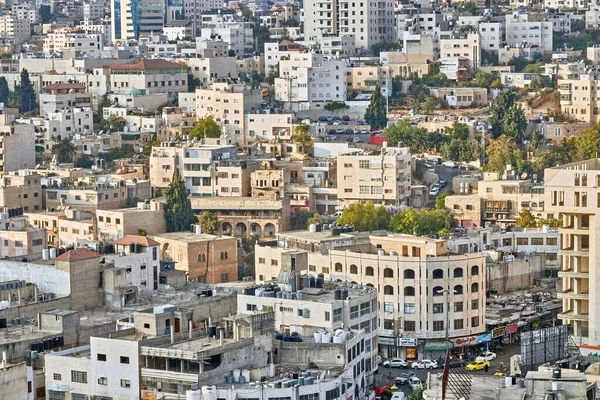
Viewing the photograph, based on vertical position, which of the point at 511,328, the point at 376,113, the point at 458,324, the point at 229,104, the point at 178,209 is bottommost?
the point at 511,328

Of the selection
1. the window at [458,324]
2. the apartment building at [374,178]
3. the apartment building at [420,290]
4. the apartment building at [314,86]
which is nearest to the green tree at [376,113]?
the apartment building at [314,86]

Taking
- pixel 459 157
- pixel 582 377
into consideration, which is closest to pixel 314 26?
pixel 459 157

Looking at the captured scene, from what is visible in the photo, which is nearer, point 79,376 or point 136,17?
point 79,376

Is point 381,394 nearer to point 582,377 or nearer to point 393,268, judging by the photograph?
point 393,268

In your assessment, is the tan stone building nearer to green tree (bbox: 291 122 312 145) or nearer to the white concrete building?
green tree (bbox: 291 122 312 145)

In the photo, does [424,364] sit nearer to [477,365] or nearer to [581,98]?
[477,365]

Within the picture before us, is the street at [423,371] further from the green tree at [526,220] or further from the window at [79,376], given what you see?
the green tree at [526,220]

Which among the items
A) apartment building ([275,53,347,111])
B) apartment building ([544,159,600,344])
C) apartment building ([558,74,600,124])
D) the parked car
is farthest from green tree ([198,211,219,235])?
apartment building ([275,53,347,111])

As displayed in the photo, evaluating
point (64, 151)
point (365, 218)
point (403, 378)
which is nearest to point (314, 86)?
point (64, 151)
